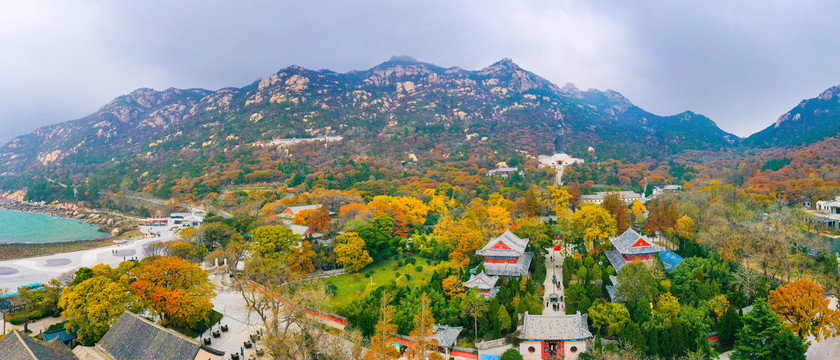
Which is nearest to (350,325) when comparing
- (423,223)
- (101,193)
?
(423,223)

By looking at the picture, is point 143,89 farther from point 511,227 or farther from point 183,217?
point 511,227

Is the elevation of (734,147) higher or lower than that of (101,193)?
higher

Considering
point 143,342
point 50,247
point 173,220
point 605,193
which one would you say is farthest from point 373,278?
point 50,247

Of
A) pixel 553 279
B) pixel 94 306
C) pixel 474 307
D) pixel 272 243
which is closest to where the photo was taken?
pixel 94 306

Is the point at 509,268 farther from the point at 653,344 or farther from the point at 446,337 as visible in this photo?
the point at 653,344

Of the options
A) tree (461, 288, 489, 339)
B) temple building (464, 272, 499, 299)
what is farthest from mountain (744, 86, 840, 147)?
tree (461, 288, 489, 339)

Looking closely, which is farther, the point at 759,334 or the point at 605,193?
the point at 605,193

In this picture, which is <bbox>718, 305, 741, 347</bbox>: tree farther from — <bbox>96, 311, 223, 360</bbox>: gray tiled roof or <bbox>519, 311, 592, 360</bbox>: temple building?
<bbox>96, 311, 223, 360</bbox>: gray tiled roof
